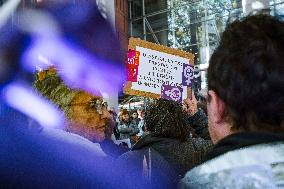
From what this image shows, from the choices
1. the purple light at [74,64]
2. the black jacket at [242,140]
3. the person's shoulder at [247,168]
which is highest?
the purple light at [74,64]

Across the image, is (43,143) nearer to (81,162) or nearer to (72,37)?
(81,162)

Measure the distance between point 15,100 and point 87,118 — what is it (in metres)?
0.58

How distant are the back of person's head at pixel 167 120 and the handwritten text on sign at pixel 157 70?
0.16 meters

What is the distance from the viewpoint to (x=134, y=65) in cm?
247

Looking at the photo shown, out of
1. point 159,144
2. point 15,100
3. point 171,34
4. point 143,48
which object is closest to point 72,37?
point 15,100

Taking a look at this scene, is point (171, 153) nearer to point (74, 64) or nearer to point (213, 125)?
point (74, 64)

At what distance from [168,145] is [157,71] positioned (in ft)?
2.08

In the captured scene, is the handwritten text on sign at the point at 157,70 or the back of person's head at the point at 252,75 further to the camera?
the handwritten text on sign at the point at 157,70

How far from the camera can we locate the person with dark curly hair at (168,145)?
1884 mm

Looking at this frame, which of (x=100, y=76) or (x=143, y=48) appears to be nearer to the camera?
(x=100, y=76)

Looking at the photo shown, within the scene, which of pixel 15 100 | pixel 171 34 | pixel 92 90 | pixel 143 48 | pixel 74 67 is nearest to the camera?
pixel 15 100

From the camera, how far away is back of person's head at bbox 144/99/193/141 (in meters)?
2.14

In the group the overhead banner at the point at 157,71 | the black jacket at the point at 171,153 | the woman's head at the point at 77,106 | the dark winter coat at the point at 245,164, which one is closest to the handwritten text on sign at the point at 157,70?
the overhead banner at the point at 157,71

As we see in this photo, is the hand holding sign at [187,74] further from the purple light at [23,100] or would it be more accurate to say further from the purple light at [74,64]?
the purple light at [23,100]
